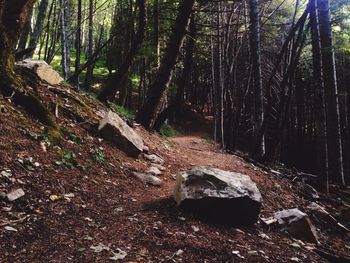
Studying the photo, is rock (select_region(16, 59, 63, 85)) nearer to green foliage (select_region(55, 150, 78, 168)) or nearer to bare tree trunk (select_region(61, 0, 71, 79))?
green foliage (select_region(55, 150, 78, 168))

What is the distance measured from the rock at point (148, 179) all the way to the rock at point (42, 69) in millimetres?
2910

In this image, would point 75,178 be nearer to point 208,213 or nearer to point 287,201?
point 208,213

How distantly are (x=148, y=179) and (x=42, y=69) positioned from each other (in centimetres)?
331

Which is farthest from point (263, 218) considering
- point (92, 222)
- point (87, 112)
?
point (87, 112)

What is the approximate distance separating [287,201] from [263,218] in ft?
5.95

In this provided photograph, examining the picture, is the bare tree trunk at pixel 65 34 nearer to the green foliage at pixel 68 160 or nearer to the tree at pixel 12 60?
the tree at pixel 12 60

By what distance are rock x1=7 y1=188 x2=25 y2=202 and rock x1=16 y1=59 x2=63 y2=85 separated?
3447mm

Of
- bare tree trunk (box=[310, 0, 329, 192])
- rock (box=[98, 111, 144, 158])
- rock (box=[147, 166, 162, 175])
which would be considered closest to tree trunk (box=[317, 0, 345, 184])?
bare tree trunk (box=[310, 0, 329, 192])

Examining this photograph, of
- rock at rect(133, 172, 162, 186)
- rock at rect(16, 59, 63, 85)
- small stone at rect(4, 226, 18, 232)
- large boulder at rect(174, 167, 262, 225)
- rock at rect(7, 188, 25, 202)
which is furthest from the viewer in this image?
rock at rect(16, 59, 63, 85)

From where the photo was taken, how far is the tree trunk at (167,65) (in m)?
9.28

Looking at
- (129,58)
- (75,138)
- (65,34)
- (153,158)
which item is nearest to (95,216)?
(75,138)

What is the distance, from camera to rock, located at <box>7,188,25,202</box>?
149 inches

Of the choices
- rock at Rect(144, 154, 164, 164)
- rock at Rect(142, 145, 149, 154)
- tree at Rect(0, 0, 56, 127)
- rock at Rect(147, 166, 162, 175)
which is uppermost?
tree at Rect(0, 0, 56, 127)

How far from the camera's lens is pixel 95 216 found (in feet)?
13.5
